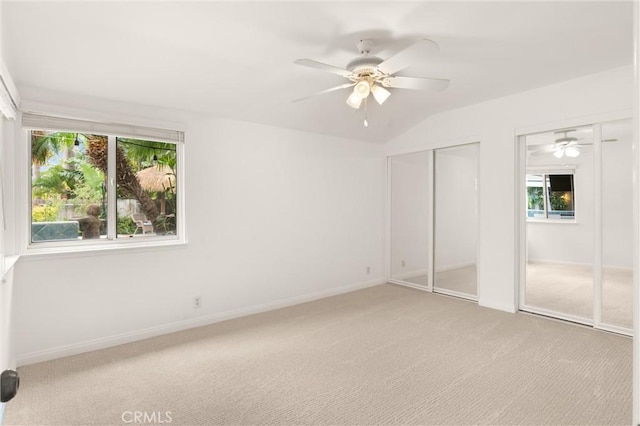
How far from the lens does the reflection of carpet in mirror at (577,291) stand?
11.1 feet

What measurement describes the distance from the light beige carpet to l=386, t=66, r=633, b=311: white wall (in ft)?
2.04

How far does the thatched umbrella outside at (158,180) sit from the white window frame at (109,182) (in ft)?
0.30

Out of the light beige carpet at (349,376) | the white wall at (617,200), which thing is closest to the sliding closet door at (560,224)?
the white wall at (617,200)

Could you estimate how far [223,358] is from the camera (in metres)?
2.91

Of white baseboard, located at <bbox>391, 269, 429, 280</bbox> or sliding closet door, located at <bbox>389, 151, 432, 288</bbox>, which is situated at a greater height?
sliding closet door, located at <bbox>389, 151, 432, 288</bbox>

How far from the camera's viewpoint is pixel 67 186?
10.4 feet

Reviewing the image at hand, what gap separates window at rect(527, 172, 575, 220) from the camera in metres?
3.89

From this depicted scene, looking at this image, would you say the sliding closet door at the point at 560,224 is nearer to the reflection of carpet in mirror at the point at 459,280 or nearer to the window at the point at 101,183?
the reflection of carpet in mirror at the point at 459,280

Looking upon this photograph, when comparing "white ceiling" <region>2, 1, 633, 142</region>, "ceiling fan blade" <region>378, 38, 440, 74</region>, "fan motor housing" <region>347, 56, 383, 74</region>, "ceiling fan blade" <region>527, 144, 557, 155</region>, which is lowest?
"ceiling fan blade" <region>527, 144, 557, 155</region>

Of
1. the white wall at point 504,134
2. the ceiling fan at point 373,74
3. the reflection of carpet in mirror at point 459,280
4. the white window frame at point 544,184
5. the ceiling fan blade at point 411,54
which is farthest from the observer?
the reflection of carpet in mirror at point 459,280

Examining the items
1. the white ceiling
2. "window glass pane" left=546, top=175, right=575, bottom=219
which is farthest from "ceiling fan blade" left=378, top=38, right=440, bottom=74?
"window glass pane" left=546, top=175, right=575, bottom=219

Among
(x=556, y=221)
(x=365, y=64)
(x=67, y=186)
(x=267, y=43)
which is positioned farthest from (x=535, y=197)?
(x=67, y=186)

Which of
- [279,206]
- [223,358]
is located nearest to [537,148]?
[279,206]

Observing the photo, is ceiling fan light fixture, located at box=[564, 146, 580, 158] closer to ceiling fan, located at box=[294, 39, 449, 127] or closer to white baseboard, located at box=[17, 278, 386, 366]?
ceiling fan, located at box=[294, 39, 449, 127]
